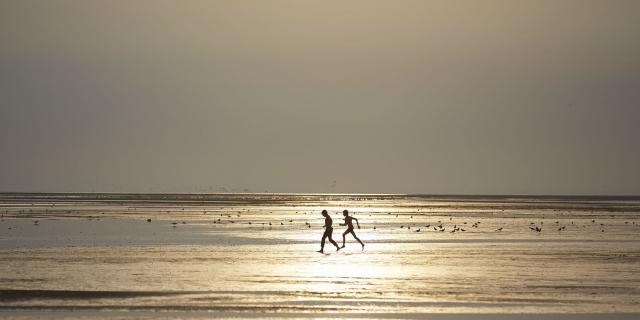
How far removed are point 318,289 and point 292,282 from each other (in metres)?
1.78

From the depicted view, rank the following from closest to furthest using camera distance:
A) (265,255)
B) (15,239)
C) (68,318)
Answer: (68,318)
(265,255)
(15,239)

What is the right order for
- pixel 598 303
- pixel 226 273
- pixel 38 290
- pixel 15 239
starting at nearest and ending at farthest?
pixel 598 303 < pixel 38 290 < pixel 226 273 < pixel 15 239

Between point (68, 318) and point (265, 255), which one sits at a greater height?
point (265, 255)

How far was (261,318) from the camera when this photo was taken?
20.0 meters

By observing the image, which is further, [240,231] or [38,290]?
[240,231]

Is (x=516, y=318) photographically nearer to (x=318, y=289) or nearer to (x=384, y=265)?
(x=318, y=289)

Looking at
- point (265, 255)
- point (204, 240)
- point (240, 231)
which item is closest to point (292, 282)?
point (265, 255)

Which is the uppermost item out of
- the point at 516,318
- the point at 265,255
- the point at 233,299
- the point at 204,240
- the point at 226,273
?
the point at 204,240

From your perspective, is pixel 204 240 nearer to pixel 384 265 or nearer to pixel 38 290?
pixel 384 265

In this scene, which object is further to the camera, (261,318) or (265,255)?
(265,255)

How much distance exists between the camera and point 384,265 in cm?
3144

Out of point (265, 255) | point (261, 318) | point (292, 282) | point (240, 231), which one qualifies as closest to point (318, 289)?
point (292, 282)

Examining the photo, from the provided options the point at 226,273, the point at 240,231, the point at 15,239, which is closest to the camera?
the point at 226,273

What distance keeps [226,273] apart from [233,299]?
5.81 m
